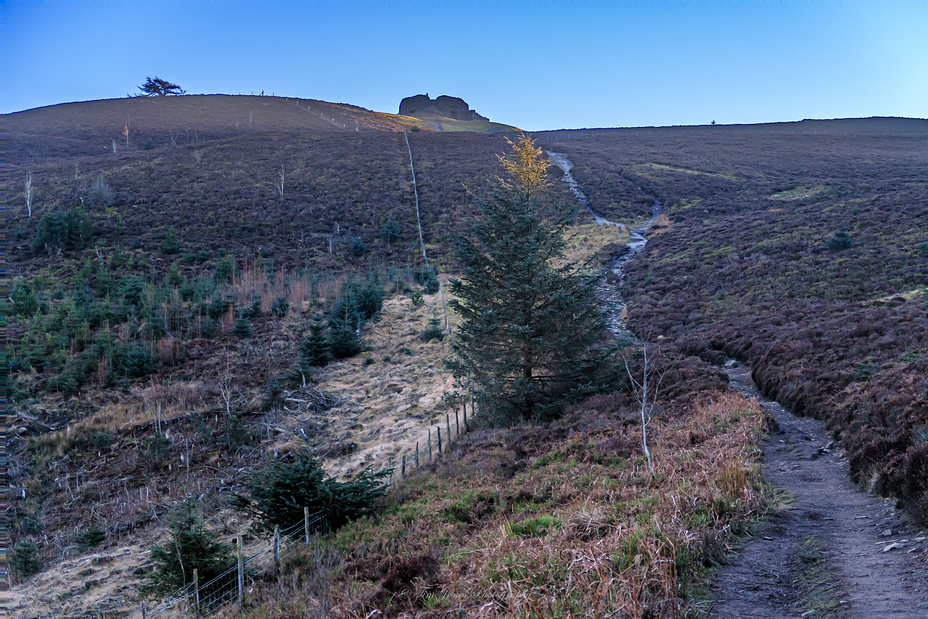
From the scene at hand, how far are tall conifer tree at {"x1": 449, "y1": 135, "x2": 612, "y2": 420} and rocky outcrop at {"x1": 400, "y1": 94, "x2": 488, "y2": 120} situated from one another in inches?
4228

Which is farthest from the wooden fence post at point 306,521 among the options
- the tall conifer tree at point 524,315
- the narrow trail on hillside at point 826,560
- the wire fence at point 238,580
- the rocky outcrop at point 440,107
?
the rocky outcrop at point 440,107

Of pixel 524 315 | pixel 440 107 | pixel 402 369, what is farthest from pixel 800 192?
pixel 440 107

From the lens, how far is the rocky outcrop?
11625 centimetres

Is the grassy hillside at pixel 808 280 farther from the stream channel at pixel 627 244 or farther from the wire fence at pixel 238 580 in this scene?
the wire fence at pixel 238 580

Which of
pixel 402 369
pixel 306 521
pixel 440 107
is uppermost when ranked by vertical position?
pixel 440 107

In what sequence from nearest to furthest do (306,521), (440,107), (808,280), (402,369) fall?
(306,521)
(402,369)
(808,280)
(440,107)

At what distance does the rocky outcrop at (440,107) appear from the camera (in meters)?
116

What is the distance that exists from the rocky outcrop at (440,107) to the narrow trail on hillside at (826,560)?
381 ft

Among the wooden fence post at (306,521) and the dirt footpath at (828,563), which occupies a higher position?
the dirt footpath at (828,563)

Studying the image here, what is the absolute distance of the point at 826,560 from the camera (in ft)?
15.9

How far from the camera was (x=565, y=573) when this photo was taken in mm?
4359

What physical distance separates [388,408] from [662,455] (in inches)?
422

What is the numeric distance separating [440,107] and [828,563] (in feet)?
406

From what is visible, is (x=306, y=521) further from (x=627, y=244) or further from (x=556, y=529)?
(x=627, y=244)
